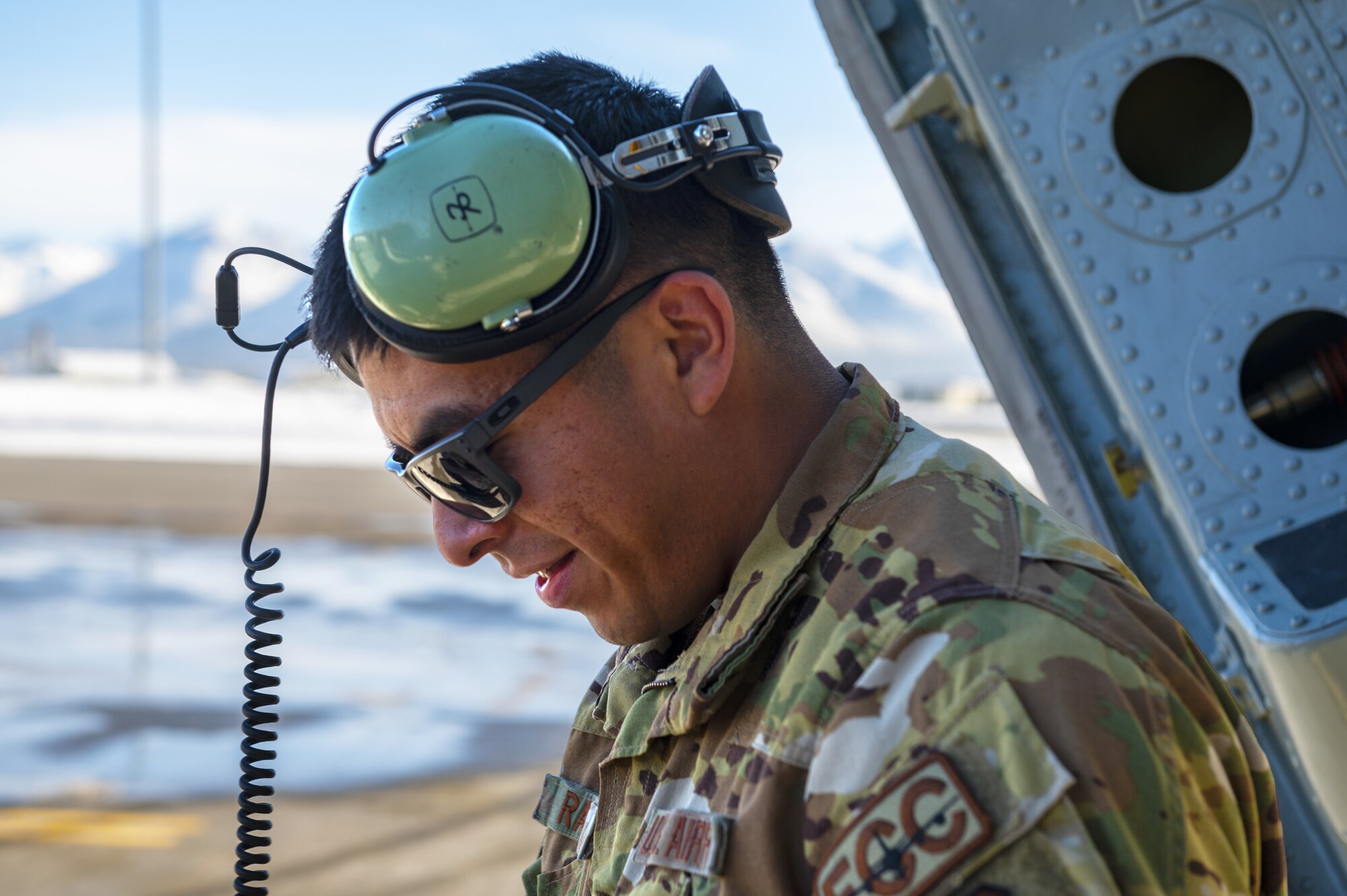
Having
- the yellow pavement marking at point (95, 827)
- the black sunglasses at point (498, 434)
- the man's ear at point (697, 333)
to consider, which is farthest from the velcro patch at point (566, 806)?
the yellow pavement marking at point (95, 827)

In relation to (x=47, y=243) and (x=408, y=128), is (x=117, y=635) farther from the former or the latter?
(x=47, y=243)

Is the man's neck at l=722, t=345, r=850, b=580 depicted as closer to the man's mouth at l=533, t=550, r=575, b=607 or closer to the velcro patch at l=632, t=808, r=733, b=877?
the man's mouth at l=533, t=550, r=575, b=607

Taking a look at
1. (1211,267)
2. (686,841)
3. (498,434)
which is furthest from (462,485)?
(1211,267)

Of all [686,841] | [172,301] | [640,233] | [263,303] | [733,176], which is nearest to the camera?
[686,841]

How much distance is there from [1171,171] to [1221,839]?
1878mm

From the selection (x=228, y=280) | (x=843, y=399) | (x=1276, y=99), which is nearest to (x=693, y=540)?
(x=843, y=399)

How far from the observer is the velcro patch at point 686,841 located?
1.16 metres

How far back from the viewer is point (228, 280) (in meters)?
1.97

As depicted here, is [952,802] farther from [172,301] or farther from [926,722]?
[172,301]

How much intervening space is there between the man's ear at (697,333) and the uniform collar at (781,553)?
0.14 m

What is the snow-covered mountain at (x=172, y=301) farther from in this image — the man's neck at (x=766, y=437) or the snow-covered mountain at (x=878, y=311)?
the man's neck at (x=766, y=437)

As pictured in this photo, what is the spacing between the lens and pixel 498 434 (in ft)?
4.51

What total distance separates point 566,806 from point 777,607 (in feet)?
1.80

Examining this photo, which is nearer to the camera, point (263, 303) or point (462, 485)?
point (462, 485)
